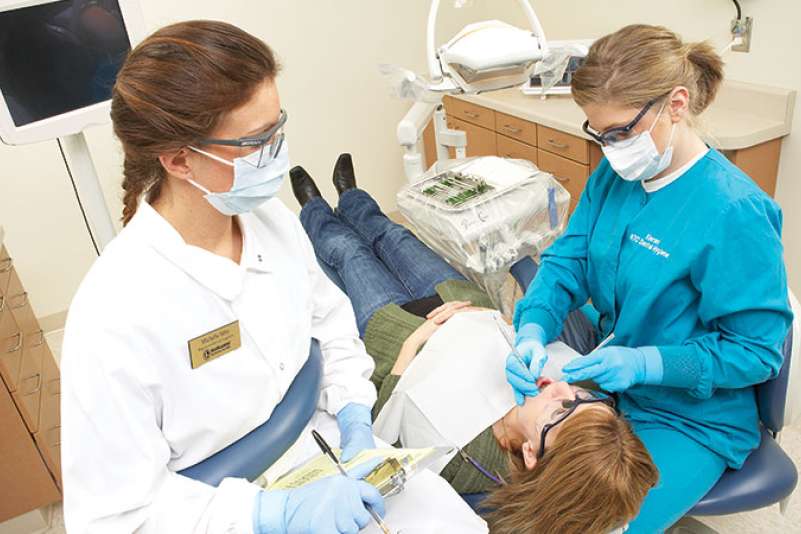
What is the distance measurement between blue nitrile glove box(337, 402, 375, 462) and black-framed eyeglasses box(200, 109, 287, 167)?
54 centimetres

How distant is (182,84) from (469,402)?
0.92m

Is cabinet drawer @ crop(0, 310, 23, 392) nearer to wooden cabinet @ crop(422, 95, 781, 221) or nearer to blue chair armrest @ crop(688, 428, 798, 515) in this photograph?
blue chair armrest @ crop(688, 428, 798, 515)

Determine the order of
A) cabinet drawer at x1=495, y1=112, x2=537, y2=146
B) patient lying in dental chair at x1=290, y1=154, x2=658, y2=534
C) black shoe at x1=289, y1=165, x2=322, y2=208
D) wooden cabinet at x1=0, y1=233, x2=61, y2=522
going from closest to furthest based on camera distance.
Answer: patient lying in dental chair at x1=290, y1=154, x2=658, y2=534
wooden cabinet at x1=0, y1=233, x2=61, y2=522
black shoe at x1=289, y1=165, x2=322, y2=208
cabinet drawer at x1=495, y1=112, x2=537, y2=146

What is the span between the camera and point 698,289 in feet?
4.09

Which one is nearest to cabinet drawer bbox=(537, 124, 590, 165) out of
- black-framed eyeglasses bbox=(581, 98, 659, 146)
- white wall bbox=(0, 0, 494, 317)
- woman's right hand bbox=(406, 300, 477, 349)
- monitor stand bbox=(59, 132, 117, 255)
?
woman's right hand bbox=(406, 300, 477, 349)

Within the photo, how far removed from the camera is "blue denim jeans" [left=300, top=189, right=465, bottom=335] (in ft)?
6.31

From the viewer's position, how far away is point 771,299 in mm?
1156

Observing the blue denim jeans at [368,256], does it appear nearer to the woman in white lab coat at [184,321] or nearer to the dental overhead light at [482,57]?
the dental overhead light at [482,57]

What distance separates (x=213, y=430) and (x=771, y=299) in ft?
3.35

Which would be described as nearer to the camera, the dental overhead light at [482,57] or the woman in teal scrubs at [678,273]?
the woman in teal scrubs at [678,273]

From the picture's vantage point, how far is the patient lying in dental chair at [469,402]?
113 centimetres

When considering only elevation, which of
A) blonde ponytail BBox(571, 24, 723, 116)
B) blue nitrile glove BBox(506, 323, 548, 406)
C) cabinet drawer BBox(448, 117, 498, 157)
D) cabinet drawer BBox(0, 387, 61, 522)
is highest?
blonde ponytail BBox(571, 24, 723, 116)

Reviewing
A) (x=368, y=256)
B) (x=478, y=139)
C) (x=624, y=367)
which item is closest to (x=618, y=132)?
→ (x=624, y=367)

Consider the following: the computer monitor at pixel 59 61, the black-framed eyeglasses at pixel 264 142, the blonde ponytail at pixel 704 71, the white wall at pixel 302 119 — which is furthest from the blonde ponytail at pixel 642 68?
the white wall at pixel 302 119
